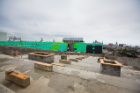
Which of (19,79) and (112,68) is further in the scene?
(112,68)

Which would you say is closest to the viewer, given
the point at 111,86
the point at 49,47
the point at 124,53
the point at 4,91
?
the point at 4,91

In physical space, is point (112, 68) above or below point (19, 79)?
below

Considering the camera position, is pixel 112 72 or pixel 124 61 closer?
pixel 112 72

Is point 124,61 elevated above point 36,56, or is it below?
below

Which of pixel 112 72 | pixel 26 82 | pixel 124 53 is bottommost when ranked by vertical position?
pixel 124 53

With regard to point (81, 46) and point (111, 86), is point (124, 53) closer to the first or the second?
point (81, 46)

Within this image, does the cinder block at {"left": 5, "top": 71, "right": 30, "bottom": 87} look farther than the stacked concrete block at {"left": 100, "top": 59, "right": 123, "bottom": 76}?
No

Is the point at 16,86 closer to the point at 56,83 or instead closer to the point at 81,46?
the point at 56,83

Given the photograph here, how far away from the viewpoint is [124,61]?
41.8ft

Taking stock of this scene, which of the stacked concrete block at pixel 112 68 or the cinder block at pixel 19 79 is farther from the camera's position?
the stacked concrete block at pixel 112 68

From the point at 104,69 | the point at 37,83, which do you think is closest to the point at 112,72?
the point at 104,69

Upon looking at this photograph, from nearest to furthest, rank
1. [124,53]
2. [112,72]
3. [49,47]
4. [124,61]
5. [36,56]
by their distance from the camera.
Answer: [112,72], [36,56], [124,61], [49,47], [124,53]

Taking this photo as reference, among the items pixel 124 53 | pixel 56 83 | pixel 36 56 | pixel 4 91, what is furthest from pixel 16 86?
pixel 124 53

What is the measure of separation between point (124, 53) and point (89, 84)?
54.2 meters
